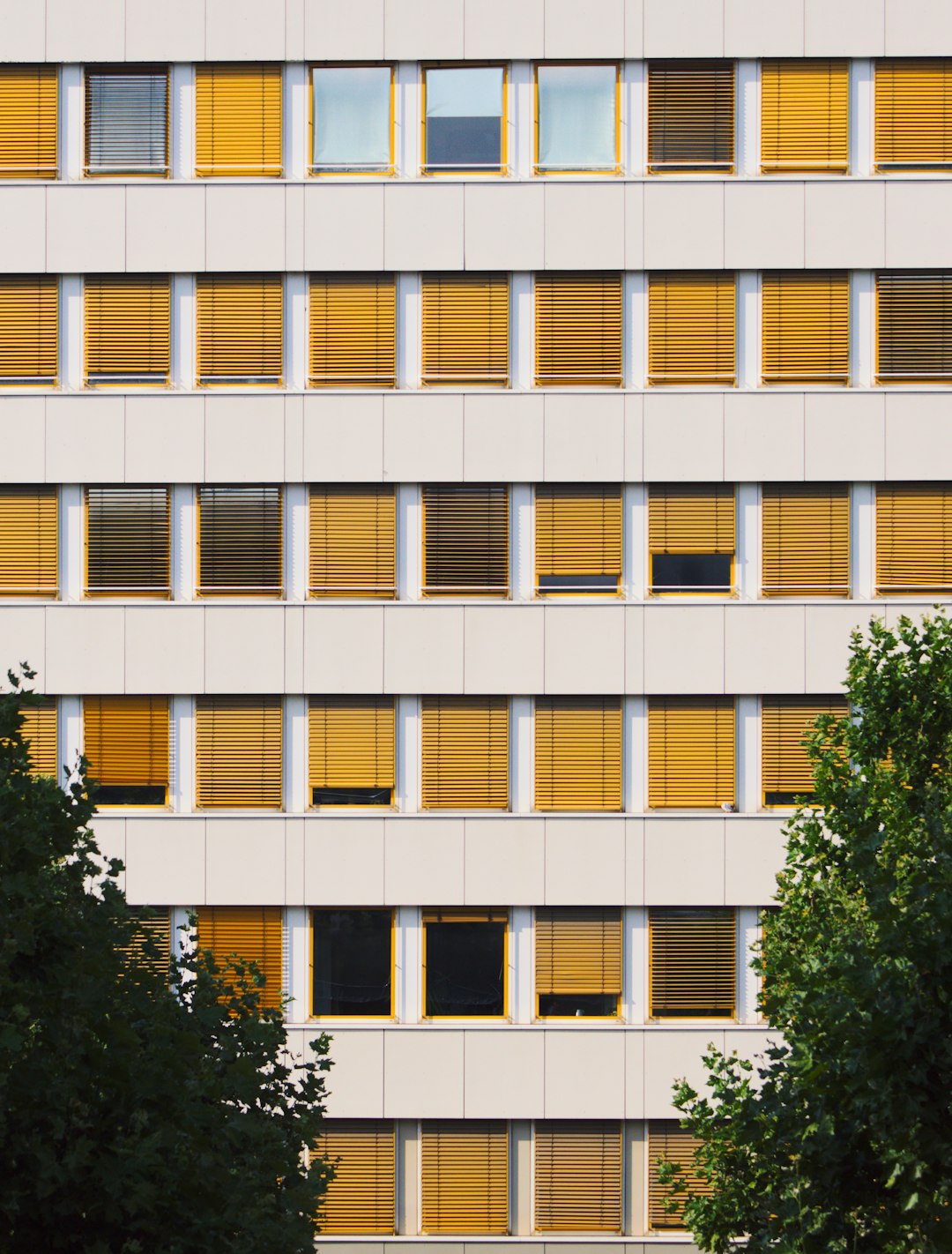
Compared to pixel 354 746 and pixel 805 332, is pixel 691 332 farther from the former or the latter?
pixel 354 746

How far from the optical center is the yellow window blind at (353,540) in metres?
20.2

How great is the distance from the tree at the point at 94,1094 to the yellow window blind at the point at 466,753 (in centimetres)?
1055

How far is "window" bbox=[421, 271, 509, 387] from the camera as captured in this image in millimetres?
20203

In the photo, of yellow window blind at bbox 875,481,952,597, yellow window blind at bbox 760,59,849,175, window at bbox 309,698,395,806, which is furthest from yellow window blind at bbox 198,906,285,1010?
yellow window blind at bbox 760,59,849,175

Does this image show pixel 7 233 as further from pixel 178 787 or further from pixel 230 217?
pixel 178 787

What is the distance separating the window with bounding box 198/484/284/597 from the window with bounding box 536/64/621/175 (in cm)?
643

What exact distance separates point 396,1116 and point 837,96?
1629 centimetres

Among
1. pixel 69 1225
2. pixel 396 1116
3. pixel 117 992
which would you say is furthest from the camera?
pixel 396 1116

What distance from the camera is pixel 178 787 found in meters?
20.3

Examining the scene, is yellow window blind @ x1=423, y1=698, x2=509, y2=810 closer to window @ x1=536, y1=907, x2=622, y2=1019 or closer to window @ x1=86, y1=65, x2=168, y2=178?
window @ x1=536, y1=907, x2=622, y2=1019

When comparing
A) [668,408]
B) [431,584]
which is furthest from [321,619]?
[668,408]

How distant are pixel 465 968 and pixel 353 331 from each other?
9.58m

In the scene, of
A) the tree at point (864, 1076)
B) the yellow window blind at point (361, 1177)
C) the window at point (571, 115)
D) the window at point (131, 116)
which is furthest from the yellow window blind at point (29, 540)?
the tree at point (864, 1076)

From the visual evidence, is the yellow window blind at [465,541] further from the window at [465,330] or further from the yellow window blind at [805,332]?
the yellow window blind at [805,332]
